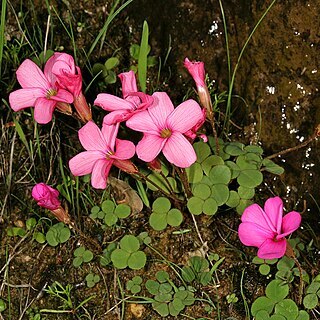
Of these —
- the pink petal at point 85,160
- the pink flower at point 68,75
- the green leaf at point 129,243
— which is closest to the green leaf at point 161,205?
the green leaf at point 129,243

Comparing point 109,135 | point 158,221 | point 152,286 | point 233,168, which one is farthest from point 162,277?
point 109,135

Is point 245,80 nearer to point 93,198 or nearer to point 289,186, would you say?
point 289,186

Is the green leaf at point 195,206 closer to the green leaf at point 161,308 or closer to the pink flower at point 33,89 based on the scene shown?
the green leaf at point 161,308

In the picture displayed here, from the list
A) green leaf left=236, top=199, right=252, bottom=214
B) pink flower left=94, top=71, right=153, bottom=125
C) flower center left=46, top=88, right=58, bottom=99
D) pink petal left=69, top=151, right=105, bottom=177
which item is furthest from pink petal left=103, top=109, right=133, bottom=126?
green leaf left=236, top=199, right=252, bottom=214

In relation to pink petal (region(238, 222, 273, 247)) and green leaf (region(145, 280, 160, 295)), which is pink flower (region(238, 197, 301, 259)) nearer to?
pink petal (region(238, 222, 273, 247))

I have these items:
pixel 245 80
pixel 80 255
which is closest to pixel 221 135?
pixel 245 80

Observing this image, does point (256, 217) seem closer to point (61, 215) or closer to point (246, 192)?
point (246, 192)
